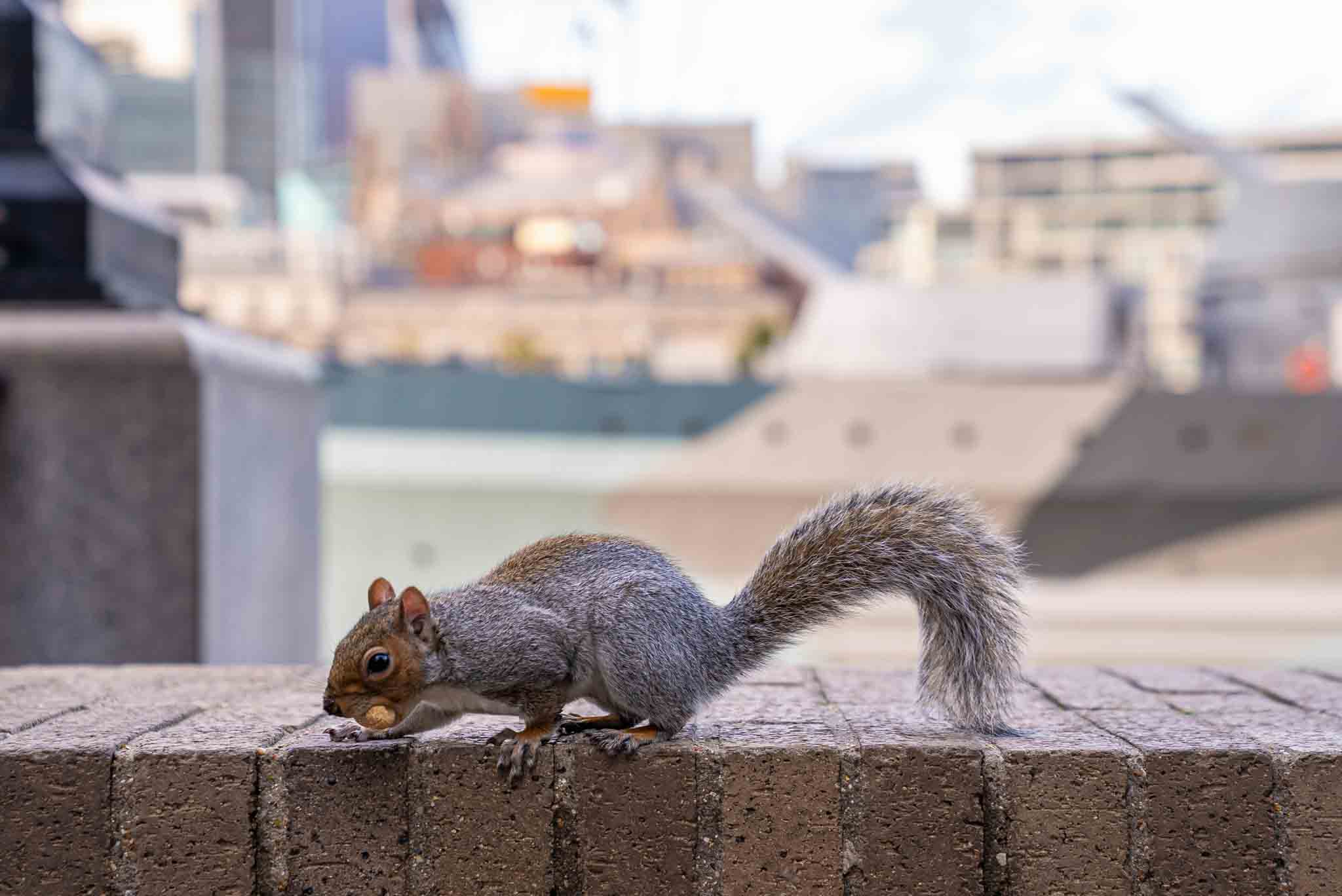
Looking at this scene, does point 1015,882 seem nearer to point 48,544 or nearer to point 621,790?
point 621,790

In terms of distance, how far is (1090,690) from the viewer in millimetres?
2600

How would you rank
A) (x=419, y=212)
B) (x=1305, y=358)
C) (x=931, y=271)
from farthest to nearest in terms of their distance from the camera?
1. (x=931, y=271)
2. (x=419, y=212)
3. (x=1305, y=358)

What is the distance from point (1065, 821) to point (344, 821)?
1.07 m

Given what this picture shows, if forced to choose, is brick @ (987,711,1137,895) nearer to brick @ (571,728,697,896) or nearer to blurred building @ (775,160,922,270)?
brick @ (571,728,697,896)

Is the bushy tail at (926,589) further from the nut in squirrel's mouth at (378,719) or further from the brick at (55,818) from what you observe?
the brick at (55,818)

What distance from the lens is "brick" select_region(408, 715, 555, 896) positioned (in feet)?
6.25

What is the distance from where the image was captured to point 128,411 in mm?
3463

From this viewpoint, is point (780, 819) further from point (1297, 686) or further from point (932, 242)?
point (932, 242)

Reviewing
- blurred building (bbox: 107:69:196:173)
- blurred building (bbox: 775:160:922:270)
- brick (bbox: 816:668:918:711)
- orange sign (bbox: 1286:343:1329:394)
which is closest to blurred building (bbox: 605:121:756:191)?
blurred building (bbox: 775:160:922:270)

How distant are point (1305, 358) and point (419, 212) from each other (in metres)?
48.2

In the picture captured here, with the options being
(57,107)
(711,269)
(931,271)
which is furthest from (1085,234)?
(57,107)

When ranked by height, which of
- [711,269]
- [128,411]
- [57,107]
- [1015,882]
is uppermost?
[711,269]

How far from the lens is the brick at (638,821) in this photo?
191 cm

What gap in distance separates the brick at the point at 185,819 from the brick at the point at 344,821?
62 mm
